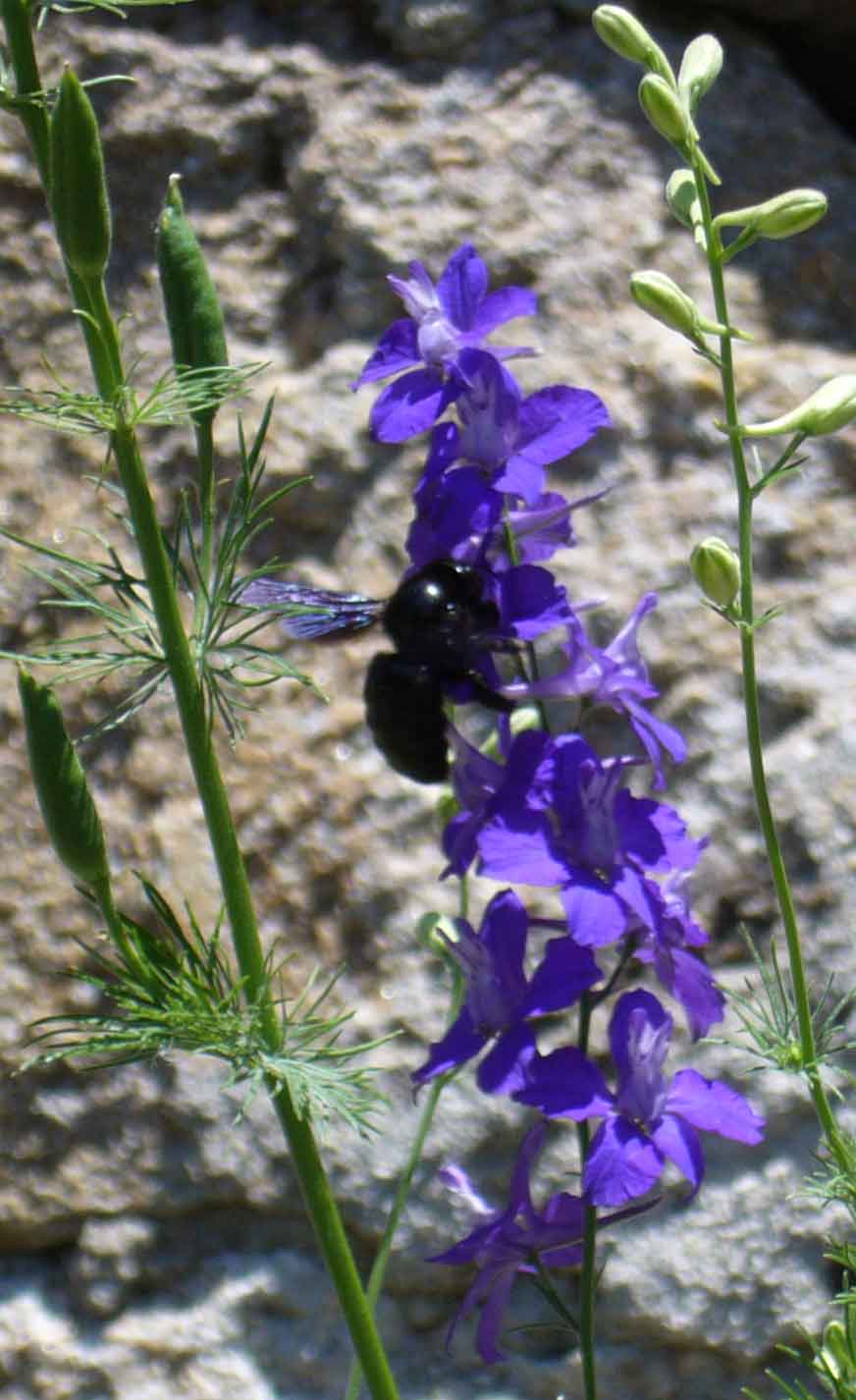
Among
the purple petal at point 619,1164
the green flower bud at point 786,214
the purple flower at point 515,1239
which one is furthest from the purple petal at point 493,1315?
the green flower bud at point 786,214

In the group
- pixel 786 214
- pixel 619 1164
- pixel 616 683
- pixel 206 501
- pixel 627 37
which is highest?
pixel 627 37

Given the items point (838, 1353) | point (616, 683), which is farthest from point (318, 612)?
point (838, 1353)

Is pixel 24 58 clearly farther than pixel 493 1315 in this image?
No

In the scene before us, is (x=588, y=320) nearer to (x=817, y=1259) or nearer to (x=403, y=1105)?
(x=403, y=1105)

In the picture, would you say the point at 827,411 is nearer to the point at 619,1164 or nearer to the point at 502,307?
the point at 502,307

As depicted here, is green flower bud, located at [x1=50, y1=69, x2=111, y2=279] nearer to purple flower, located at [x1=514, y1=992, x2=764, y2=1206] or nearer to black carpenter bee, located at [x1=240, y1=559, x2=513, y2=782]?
black carpenter bee, located at [x1=240, y1=559, x2=513, y2=782]

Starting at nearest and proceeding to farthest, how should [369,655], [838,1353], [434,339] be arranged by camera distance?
1. [434,339]
2. [838,1353]
3. [369,655]

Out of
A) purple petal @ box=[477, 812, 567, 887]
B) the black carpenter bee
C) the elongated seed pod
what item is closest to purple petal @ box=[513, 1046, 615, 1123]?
purple petal @ box=[477, 812, 567, 887]
